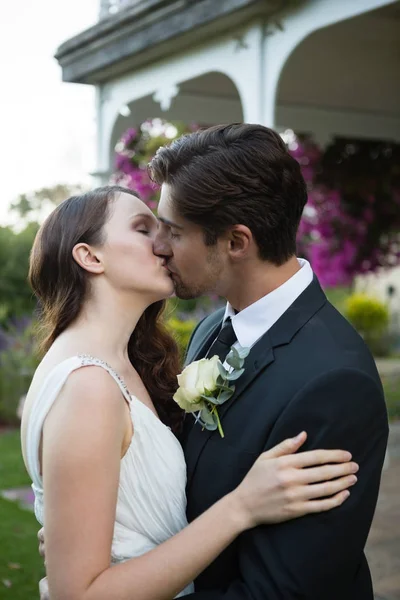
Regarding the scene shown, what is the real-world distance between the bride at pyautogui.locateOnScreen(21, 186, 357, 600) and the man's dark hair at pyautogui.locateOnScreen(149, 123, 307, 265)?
27 cm

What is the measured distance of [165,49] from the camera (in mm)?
6367

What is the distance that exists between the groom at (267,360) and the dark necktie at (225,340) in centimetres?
1

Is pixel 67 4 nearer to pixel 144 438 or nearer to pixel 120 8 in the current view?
pixel 120 8

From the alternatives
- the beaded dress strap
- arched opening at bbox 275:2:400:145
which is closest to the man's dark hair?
the beaded dress strap

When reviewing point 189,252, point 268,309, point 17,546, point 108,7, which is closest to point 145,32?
point 108,7

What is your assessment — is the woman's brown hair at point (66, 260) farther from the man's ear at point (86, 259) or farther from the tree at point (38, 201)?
the tree at point (38, 201)

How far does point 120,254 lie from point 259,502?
2.53 feet

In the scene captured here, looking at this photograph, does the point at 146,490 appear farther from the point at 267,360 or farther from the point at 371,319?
the point at 371,319

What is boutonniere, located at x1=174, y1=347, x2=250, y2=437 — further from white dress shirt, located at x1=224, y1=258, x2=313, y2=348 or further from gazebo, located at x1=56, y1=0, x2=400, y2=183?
gazebo, located at x1=56, y1=0, x2=400, y2=183

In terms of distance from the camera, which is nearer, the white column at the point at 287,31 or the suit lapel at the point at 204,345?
the suit lapel at the point at 204,345

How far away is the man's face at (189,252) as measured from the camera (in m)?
1.97

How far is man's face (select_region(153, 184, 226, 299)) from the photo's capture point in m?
1.97

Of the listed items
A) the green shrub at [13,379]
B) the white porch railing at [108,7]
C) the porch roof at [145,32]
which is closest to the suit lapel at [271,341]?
the porch roof at [145,32]

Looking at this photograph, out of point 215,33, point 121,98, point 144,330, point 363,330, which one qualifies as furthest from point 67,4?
point 144,330
